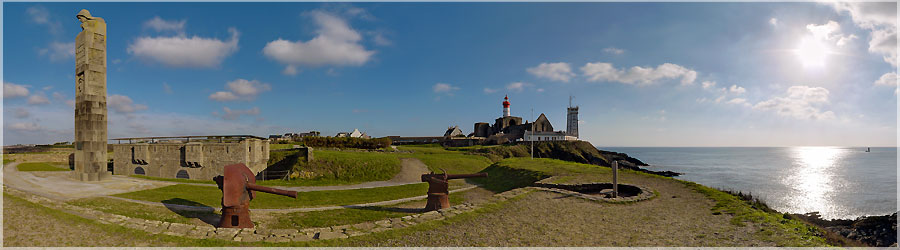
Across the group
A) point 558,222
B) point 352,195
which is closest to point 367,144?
point 352,195

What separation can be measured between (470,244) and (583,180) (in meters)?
13.5

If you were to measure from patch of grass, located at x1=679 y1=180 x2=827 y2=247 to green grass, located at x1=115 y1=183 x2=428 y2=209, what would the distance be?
1434 centimetres

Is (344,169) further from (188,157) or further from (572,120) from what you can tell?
(572,120)

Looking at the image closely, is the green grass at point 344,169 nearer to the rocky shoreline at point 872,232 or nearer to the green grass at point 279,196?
the green grass at point 279,196

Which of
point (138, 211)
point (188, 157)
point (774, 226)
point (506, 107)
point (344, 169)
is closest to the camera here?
point (774, 226)

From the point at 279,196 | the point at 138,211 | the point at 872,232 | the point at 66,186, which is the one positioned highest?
the point at 66,186

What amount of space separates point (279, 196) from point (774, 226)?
67.2 ft

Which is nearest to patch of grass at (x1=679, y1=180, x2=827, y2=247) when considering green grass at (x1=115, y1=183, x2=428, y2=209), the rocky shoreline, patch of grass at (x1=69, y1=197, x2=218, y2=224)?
the rocky shoreline

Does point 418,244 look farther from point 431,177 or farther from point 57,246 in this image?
point 57,246

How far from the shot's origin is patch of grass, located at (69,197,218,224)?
35.6 ft

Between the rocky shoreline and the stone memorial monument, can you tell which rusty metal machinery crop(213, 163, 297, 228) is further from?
the rocky shoreline

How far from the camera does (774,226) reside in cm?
978

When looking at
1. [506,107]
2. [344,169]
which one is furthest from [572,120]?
[344,169]

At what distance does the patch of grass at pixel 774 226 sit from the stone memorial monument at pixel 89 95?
2966 centimetres
